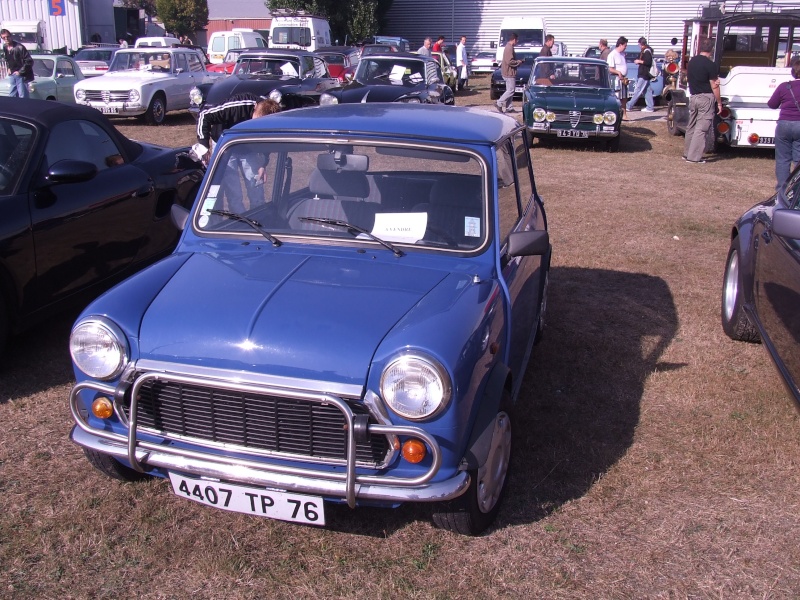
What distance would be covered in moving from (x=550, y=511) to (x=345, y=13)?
38.2m

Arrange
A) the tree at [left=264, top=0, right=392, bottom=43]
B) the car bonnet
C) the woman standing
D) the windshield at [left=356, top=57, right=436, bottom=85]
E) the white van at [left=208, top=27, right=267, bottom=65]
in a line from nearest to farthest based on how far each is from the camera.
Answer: the car bonnet, the woman standing, the windshield at [left=356, top=57, right=436, bottom=85], the white van at [left=208, top=27, right=267, bottom=65], the tree at [left=264, top=0, right=392, bottom=43]

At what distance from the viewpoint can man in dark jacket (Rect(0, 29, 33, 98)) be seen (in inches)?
592

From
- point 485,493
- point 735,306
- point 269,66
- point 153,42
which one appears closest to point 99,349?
point 485,493

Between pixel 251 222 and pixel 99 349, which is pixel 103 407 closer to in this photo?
pixel 99 349

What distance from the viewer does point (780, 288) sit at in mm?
4395

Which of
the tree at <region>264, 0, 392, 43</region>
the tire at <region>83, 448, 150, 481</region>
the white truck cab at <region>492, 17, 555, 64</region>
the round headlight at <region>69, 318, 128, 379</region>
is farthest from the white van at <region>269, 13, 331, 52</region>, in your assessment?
the round headlight at <region>69, 318, 128, 379</region>

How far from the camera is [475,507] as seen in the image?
127 inches

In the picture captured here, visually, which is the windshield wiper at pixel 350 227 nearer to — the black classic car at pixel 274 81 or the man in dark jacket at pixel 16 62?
the black classic car at pixel 274 81

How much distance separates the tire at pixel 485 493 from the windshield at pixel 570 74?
12269mm

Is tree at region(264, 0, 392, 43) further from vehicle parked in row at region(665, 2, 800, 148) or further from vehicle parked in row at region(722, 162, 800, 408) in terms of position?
vehicle parked in row at region(722, 162, 800, 408)

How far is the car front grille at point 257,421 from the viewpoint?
2965mm

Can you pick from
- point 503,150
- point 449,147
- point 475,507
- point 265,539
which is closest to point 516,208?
point 503,150

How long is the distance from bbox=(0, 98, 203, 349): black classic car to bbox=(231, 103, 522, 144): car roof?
5.60 feet

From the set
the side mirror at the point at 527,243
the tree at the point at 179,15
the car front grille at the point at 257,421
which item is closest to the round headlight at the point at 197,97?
the side mirror at the point at 527,243
